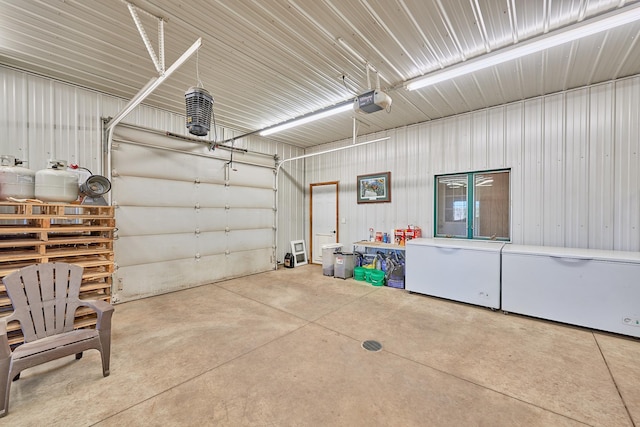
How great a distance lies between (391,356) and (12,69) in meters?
5.98

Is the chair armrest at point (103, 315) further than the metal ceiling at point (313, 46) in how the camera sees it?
No

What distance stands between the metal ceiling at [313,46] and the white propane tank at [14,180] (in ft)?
4.72

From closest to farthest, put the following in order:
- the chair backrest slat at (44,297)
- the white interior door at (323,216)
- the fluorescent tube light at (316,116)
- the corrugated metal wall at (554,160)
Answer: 1. the chair backrest slat at (44,297)
2. the corrugated metal wall at (554,160)
3. the fluorescent tube light at (316,116)
4. the white interior door at (323,216)

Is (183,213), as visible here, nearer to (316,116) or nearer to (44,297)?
(44,297)

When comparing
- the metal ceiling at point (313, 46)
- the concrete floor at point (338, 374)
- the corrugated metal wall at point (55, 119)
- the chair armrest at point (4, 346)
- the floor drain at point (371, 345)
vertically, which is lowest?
the concrete floor at point (338, 374)

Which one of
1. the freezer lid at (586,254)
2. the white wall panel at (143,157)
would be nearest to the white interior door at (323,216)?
the white wall panel at (143,157)

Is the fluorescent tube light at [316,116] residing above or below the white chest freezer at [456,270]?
above

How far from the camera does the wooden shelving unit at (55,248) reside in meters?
2.64

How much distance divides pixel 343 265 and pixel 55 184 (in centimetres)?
491

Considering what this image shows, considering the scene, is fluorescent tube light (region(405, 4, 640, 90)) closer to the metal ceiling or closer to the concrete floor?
the metal ceiling

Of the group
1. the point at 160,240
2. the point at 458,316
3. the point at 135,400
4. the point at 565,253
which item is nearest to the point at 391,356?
the point at 458,316

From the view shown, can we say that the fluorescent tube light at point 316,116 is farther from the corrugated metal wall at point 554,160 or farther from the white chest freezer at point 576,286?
the white chest freezer at point 576,286

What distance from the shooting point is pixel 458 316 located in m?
3.87

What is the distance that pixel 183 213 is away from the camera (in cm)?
531
